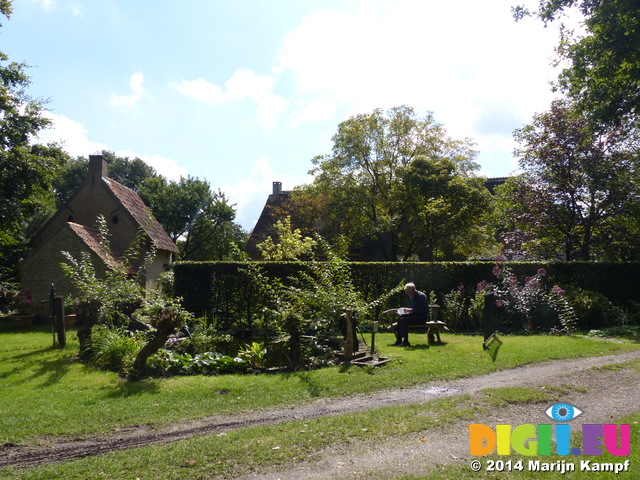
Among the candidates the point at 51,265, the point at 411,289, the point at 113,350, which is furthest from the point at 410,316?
the point at 51,265

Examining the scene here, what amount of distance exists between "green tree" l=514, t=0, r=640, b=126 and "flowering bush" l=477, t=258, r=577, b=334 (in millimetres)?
5545

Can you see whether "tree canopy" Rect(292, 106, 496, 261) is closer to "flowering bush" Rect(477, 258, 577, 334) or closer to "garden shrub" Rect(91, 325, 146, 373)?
"flowering bush" Rect(477, 258, 577, 334)

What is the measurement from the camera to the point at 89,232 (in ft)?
76.4

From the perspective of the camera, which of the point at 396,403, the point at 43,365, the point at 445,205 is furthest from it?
the point at 445,205

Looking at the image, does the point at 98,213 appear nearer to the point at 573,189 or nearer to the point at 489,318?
the point at 489,318

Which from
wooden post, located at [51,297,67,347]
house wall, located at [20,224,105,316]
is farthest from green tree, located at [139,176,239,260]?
wooden post, located at [51,297,67,347]

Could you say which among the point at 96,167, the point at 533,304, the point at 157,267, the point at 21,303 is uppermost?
the point at 96,167

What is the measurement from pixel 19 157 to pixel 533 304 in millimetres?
22842

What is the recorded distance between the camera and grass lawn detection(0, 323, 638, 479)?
195 inches

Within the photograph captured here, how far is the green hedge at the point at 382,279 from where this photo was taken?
16078mm

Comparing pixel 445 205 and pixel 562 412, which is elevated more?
pixel 445 205

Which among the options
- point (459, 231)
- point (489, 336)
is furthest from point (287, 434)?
point (459, 231)

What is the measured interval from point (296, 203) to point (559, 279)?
728 inches

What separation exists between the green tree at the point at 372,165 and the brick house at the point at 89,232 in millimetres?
11181
